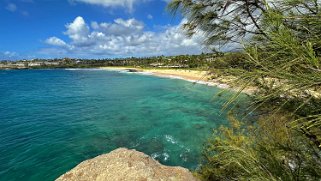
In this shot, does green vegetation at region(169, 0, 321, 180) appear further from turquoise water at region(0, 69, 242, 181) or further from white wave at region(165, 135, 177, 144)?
white wave at region(165, 135, 177, 144)

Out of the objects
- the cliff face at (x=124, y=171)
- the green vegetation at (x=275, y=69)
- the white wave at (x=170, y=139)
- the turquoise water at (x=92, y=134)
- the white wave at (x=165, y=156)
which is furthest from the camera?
the white wave at (x=170, y=139)

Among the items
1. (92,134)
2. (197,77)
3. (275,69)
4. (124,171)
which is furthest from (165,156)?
→ (197,77)

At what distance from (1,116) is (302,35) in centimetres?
3625

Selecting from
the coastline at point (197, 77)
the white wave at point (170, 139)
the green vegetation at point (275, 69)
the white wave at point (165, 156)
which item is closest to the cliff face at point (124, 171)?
the coastline at point (197, 77)

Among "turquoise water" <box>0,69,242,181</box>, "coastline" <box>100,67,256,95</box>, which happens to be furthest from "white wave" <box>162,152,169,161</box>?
"coastline" <box>100,67,256,95</box>

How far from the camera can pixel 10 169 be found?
17234mm

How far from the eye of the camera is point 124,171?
1023 centimetres

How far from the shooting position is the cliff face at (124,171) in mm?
10000

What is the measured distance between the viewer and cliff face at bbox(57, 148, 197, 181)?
10.0m

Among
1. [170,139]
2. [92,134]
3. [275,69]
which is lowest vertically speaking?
[92,134]

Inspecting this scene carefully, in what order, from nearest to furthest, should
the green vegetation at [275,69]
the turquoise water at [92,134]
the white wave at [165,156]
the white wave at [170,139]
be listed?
the green vegetation at [275,69], the white wave at [165,156], the turquoise water at [92,134], the white wave at [170,139]

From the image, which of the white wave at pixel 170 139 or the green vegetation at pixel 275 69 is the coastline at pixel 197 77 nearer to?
the green vegetation at pixel 275 69

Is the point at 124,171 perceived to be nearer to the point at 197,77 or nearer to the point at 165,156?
the point at 165,156

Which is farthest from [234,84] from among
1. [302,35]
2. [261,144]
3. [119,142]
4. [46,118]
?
[46,118]
